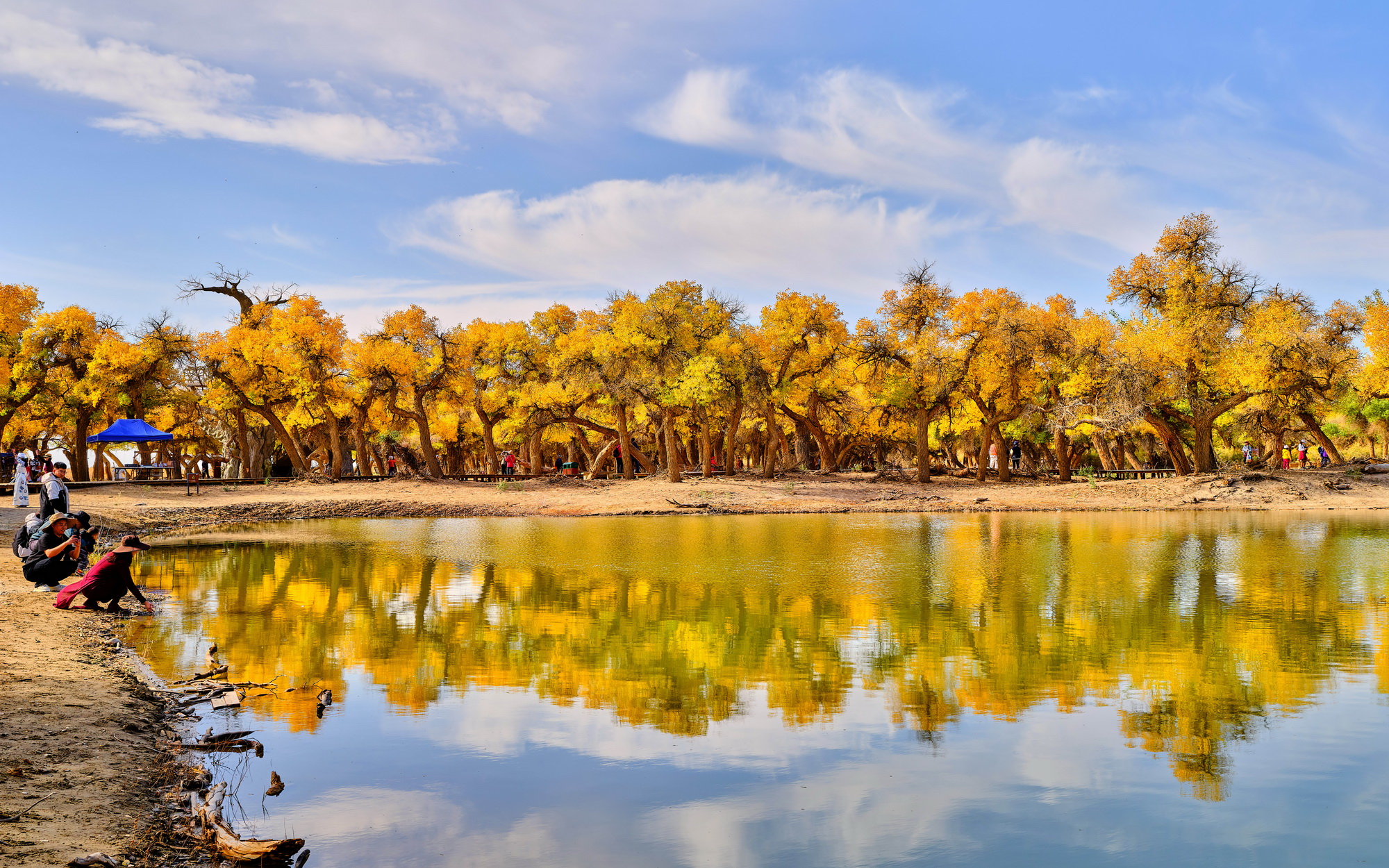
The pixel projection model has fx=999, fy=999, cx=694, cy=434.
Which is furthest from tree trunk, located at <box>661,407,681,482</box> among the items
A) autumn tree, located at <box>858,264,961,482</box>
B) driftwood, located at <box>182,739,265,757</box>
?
driftwood, located at <box>182,739,265,757</box>

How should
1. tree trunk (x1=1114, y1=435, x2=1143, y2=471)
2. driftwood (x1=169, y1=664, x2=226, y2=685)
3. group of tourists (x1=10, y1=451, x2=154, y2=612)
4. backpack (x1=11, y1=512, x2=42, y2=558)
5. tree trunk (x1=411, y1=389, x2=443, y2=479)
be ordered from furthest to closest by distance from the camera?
tree trunk (x1=1114, y1=435, x2=1143, y2=471)
tree trunk (x1=411, y1=389, x2=443, y2=479)
backpack (x1=11, y1=512, x2=42, y2=558)
group of tourists (x1=10, y1=451, x2=154, y2=612)
driftwood (x1=169, y1=664, x2=226, y2=685)

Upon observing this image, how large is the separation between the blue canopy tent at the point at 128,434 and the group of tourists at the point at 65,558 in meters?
25.1

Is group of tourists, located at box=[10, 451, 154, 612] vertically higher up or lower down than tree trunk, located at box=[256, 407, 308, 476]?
lower down

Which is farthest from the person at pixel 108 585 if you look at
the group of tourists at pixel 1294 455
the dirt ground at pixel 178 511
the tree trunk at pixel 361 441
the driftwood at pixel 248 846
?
the group of tourists at pixel 1294 455

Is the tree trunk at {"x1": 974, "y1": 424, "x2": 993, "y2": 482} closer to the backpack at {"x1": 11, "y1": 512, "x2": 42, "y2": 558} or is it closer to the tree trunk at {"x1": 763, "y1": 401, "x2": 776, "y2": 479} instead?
the tree trunk at {"x1": 763, "y1": 401, "x2": 776, "y2": 479}

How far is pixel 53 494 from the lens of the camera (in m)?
15.5

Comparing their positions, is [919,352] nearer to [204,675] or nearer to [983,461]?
[983,461]

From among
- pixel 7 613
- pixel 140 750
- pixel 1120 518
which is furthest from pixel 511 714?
pixel 1120 518

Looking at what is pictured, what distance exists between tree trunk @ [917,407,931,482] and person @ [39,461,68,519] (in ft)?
117

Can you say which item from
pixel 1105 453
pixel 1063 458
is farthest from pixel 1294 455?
pixel 1063 458

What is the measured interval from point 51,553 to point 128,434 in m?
27.4

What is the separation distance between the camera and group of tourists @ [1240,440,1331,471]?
5397 centimetres

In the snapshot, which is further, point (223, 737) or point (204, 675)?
point (204, 675)

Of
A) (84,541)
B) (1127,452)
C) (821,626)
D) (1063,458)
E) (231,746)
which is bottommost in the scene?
(821,626)
